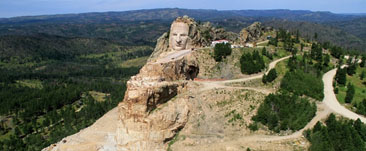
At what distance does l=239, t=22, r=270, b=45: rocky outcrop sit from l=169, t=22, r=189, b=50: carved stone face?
3351 cm

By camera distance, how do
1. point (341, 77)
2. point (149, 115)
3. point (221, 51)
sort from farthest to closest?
point (221, 51) → point (341, 77) → point (149, 115)

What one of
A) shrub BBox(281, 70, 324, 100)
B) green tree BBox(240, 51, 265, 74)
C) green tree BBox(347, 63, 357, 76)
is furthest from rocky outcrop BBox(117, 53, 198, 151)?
green tree BBox(347, 63, 357, 76)

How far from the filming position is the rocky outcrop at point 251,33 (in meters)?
105

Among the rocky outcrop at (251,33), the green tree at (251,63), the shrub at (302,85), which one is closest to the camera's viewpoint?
the shrub at (302,85)

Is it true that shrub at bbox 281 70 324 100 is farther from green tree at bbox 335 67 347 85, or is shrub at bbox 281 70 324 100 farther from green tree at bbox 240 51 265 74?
green tree at bbox 240 51 265 74

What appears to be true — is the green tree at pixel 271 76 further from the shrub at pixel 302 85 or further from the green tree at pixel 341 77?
the green tree at pixel 341 77

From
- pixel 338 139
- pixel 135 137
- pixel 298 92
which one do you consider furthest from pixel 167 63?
pixel 338 139

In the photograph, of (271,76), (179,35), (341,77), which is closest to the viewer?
(271,76)

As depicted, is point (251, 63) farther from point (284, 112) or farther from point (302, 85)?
point (284, 112)

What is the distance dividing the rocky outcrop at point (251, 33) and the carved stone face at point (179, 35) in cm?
3351

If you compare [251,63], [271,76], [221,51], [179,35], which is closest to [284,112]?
[271,76]

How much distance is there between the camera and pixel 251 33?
112125mm

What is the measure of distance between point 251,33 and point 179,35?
49804mm

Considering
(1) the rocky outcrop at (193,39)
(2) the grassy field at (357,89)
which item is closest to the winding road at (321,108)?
(2) the grassy field at (357,89)
